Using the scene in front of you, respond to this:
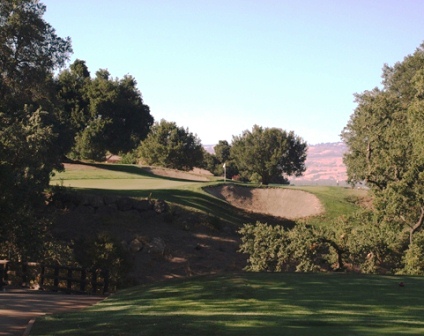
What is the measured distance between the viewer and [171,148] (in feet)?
326

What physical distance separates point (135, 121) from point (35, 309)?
214 feet

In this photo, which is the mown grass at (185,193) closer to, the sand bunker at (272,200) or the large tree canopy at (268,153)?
the sand bunker at (272,200)

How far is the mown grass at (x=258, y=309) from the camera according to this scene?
14.1 m

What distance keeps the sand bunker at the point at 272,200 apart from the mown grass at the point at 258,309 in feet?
127

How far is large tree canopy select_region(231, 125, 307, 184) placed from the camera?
93.4 m

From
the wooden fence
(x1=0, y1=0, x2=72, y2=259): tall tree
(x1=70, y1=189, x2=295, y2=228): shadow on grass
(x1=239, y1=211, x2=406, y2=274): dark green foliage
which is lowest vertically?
the wooden fence

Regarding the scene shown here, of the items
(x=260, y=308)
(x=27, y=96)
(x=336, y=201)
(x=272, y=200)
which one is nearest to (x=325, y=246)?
(x=260, y=308)

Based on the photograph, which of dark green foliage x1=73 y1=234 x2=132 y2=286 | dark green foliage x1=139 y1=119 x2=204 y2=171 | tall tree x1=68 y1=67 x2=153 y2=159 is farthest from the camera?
dark green foliage x1=139 y1=119 x2=204 y2=171

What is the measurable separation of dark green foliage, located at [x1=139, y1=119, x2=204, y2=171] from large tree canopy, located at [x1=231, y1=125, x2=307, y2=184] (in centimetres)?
637

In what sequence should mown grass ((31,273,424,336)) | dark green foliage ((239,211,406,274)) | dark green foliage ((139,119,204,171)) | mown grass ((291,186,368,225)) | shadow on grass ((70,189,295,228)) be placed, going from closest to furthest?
1. mown grass ((31,273,424,336))
2. dark green foliage ((239,211,406,274))
3. shadow on grass ((70,189,295,228))
4. mown grass ((291,186,368,225))
5. dark green foliage ((139,119,204,171))

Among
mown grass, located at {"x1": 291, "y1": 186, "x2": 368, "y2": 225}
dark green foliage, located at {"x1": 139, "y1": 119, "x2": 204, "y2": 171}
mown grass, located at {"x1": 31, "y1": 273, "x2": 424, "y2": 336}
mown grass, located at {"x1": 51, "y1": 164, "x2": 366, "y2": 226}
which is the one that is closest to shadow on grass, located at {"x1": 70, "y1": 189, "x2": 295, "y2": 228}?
mown grass, located at {"x1": 51, "y1": 164, "x2": 366, "y2": 226}

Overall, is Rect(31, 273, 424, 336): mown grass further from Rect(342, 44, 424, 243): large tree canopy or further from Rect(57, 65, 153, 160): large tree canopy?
Rect(57, 65, 153, 160): large tree canopy

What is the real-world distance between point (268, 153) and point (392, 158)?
6209 cm

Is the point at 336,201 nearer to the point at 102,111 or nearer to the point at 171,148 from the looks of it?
the point at 102,111
